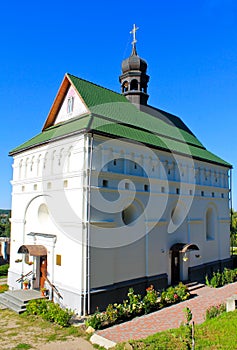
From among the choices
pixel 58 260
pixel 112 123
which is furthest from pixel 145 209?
pixel 58 260

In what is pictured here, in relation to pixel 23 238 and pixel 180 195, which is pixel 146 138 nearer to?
pixel 180 195

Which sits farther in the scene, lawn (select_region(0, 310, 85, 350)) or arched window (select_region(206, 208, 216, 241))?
arched window (select_region(206, 208, 216, 241))

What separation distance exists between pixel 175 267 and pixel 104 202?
730cm

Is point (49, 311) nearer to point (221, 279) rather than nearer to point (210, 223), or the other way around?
point (221, 279)

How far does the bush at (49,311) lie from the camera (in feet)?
38.5

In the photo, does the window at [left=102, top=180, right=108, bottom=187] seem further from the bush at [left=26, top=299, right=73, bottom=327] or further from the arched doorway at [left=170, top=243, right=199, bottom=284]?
the arched doorway at [left=170, top=243, right=199, bottom=284]

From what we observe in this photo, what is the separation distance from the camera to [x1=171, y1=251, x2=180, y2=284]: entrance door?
18.1 metres

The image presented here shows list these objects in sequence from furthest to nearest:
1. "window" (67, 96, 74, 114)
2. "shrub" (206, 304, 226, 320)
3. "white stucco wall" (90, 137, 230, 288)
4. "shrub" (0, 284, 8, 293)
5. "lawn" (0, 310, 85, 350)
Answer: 1. "shrub" (0, 284, 8, 293)
2. "window" (67, 96, 74, 114)
3. "white stucco wall" (90, 137, 230, 288)
4. "shrub" (206, 304, 226, 320)
5. "lawn" (0, 310, 85, 350)

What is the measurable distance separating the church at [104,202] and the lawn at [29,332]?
4.92 ft

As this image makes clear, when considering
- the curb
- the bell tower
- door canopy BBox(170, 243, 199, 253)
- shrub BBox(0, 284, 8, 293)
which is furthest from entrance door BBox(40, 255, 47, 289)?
the bell tower

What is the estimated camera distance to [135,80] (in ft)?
71.1

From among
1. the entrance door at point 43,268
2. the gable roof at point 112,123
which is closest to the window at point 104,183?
the gable roof at point 112,123

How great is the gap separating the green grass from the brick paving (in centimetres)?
148

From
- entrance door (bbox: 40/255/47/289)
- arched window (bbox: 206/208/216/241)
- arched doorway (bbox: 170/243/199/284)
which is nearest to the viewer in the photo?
entrance door (bbox: 40/255/47/289)
